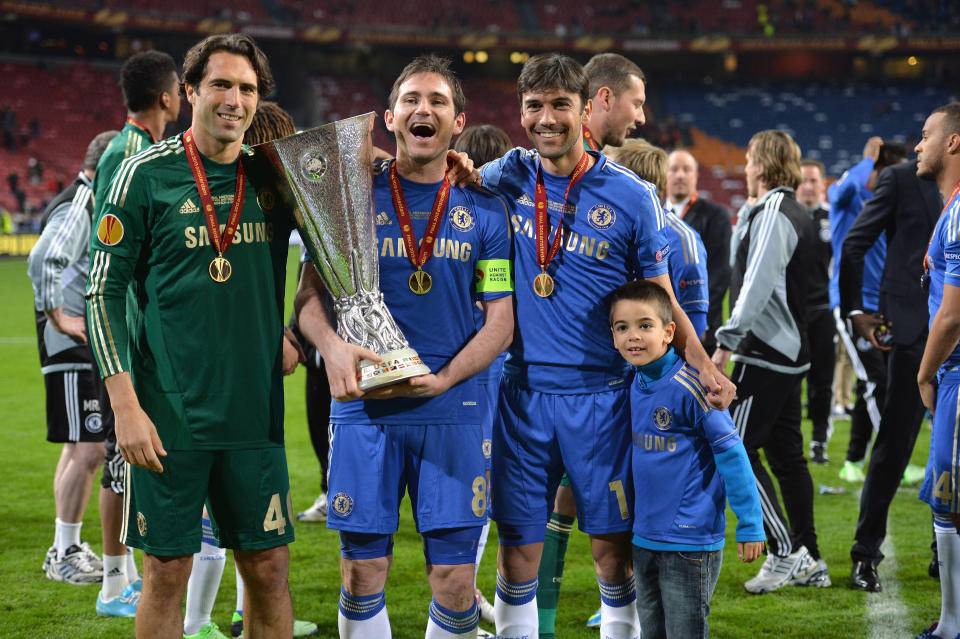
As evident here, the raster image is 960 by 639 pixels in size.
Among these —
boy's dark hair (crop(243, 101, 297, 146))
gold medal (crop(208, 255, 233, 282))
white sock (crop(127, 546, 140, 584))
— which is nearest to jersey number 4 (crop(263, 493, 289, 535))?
gold medal (crop(208, 255, 233, 282))

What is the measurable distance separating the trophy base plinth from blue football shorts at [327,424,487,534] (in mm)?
300

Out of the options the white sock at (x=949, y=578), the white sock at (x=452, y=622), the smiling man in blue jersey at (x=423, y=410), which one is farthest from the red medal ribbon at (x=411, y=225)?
the white sock at (x=949, y=578)

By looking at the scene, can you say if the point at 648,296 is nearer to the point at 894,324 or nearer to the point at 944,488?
the point at 944,488

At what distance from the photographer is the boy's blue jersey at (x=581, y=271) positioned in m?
3.30

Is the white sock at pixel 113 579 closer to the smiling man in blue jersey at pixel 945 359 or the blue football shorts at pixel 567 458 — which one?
the blue football shorts at pixel 567 458

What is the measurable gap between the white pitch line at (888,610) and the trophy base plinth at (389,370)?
9.08 ft

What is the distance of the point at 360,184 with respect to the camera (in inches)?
119

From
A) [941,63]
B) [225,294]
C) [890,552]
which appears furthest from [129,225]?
[941,63]

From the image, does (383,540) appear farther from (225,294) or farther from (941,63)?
(941,63)

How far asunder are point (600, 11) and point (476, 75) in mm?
6117

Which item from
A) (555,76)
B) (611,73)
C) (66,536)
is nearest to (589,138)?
(611,73)

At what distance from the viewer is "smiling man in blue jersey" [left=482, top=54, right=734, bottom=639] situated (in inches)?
129

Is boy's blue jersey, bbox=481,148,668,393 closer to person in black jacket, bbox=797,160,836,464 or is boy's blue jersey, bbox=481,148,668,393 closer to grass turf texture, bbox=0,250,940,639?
grass turf texture, bbox=0,250,940,639

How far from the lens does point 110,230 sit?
2.85 m
